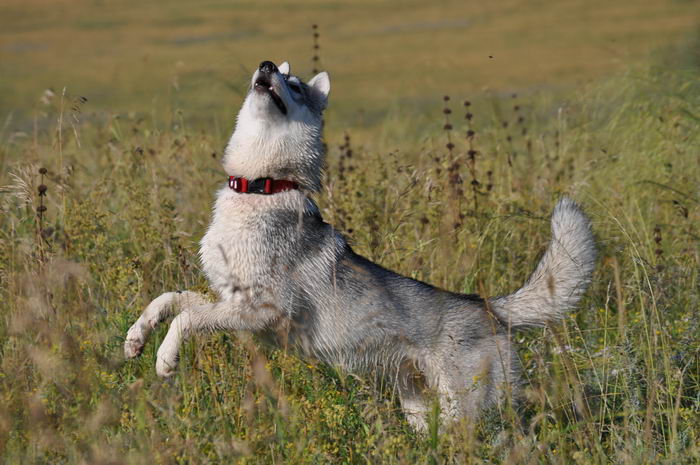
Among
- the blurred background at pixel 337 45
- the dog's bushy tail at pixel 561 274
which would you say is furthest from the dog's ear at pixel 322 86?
the blurred background at pixel 337 45

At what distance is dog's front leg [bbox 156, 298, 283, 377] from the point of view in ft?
13.1

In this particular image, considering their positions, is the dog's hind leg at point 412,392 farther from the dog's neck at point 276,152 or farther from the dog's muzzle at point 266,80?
the dog's muzzle at point 266,80

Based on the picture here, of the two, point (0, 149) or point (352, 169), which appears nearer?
point (352, 169)

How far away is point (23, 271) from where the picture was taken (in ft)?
15.8

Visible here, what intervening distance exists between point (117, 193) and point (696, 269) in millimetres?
4047

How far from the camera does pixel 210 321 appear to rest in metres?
4.05

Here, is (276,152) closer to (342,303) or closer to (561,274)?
(342,303)

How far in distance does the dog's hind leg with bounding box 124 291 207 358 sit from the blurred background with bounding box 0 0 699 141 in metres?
13.5

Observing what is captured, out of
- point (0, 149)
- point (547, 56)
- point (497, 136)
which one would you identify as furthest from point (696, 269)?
point (547, 56)

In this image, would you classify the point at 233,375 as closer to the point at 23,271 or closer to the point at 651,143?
the point at 23,271

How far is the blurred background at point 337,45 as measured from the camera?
2353 cm

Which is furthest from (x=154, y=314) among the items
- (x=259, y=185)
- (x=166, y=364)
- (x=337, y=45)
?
(x=337, y=45)

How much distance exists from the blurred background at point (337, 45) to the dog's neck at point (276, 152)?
12985 mm

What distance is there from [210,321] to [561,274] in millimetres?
1636
